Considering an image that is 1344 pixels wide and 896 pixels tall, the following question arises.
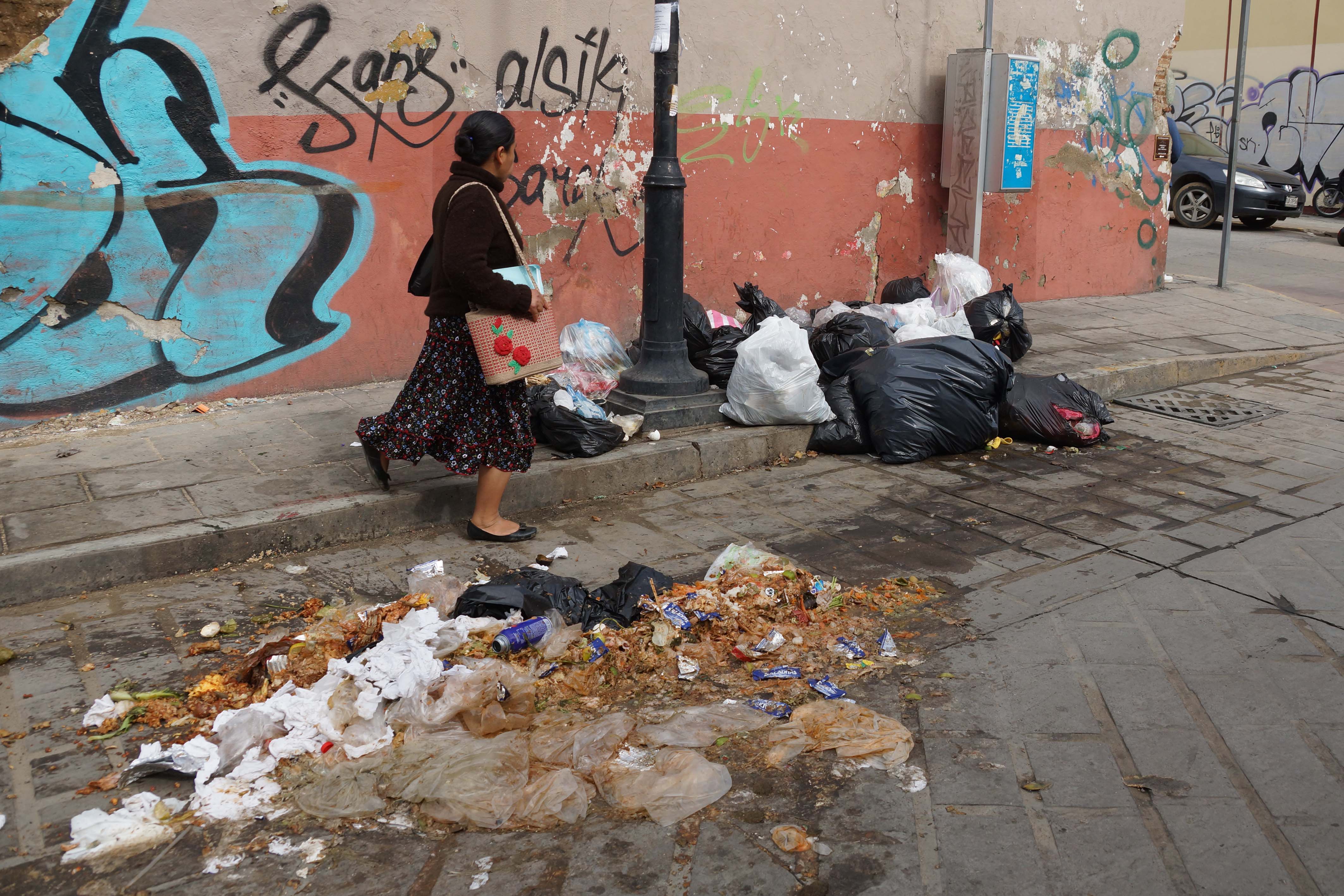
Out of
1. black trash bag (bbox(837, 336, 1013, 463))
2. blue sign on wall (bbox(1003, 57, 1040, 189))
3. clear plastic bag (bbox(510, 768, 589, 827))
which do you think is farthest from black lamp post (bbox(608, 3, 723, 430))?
blue sign on wall (bbox(1003, 57, 1040, 189))

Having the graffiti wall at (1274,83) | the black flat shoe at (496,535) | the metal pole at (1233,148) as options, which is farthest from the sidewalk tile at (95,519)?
the graffiti wall at (1274,83)

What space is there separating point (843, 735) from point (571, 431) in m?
2.61

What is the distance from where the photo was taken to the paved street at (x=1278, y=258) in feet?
36.6

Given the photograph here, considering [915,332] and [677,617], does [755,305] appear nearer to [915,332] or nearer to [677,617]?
[915,332]

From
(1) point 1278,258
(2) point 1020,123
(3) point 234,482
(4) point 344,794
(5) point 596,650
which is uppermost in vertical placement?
(2) point 1020,123

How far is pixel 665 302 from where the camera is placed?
19.1 feet

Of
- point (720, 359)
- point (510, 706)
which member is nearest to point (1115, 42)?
point (720, 359)

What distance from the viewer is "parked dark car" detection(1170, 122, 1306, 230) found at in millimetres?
15703

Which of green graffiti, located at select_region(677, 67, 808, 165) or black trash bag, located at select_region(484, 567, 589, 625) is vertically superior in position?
green graffiti, located at select_region(677, 67, 808, 165)

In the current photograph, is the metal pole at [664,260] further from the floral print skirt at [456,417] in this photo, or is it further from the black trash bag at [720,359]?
the floral print skirt at [456,417]

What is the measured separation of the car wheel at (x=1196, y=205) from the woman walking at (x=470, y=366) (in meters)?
14.6

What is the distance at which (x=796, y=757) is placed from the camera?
295cm

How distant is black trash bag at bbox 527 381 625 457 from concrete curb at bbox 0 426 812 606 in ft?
0.22

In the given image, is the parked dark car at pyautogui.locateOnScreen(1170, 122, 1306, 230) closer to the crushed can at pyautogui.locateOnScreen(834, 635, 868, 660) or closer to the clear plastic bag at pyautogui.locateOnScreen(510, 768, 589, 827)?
the crushed can at pyautogui.locateOnScreen(834, 635, 868, 660)
